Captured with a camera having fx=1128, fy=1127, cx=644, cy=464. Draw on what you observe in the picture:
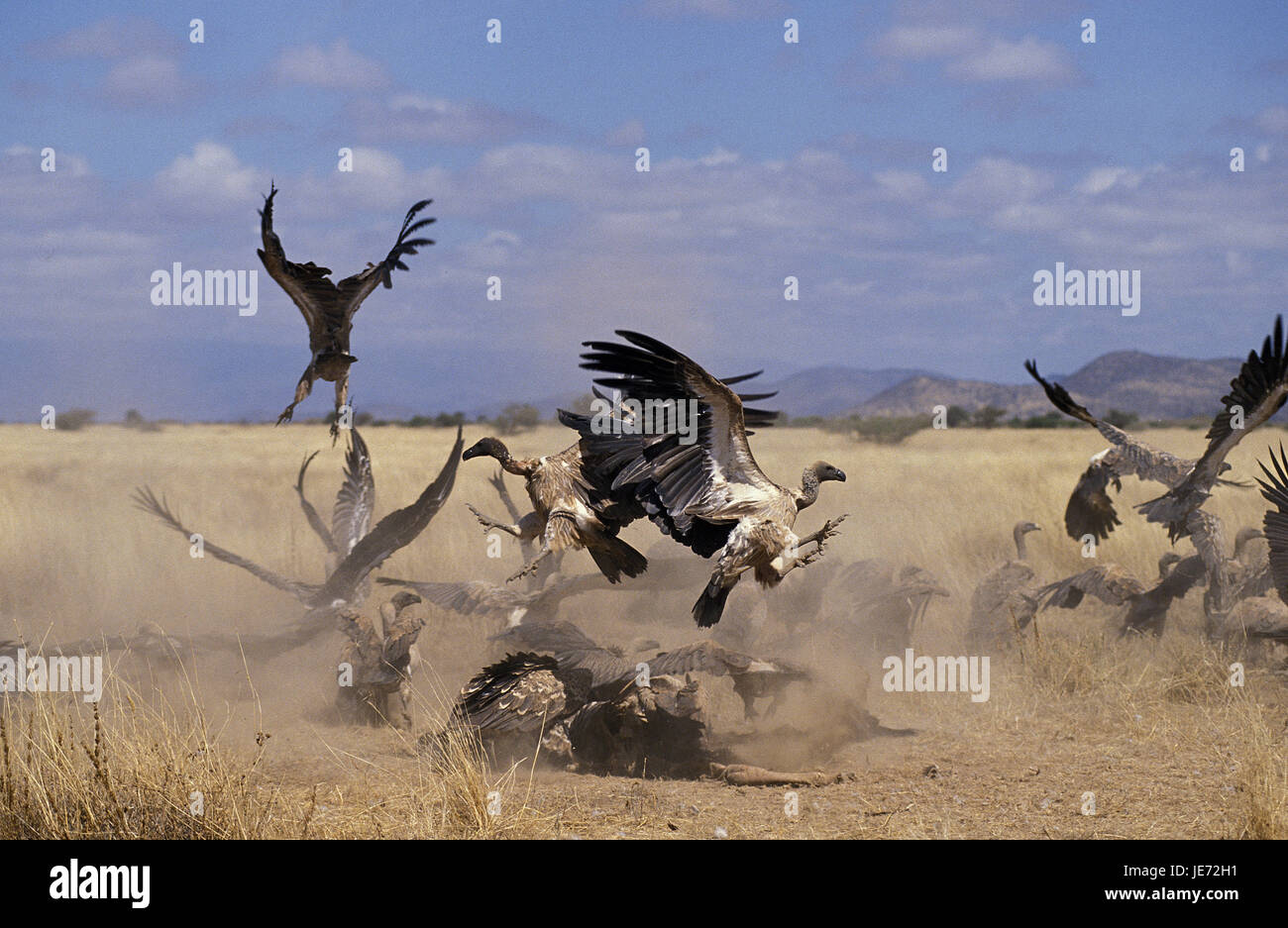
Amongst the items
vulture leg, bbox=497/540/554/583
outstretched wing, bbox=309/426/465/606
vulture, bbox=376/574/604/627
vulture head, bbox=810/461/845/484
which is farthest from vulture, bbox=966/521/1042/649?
vulture leg, bbox=497/540/554/583

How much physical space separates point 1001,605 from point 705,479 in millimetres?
6360

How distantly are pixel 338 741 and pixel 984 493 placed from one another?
1501 cm

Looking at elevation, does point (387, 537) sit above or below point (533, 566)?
below

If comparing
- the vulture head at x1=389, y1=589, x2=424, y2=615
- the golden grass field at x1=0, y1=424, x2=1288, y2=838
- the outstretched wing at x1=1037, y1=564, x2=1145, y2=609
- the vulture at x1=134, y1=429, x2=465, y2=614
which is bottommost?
the golden grass field at x1=0, y1=424, x2=1288, y2=838

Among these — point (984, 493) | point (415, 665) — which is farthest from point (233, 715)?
point (984, 493)

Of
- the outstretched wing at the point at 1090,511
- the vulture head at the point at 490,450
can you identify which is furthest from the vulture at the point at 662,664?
the outstretched wing at the point at 1090,511

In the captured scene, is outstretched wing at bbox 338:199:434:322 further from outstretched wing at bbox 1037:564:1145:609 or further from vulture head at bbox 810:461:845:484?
outstretched wing at bbox 1037:564:1145:609

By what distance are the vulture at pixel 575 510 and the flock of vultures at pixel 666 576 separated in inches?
0.5

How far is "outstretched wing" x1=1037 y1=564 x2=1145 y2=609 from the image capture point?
10.7 m

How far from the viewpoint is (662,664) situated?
7.79 meters

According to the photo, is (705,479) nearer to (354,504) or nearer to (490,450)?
(490,450)

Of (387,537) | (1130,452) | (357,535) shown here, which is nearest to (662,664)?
(387,537)

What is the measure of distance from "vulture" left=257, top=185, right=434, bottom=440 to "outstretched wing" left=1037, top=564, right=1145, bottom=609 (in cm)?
715

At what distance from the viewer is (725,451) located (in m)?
5.82
